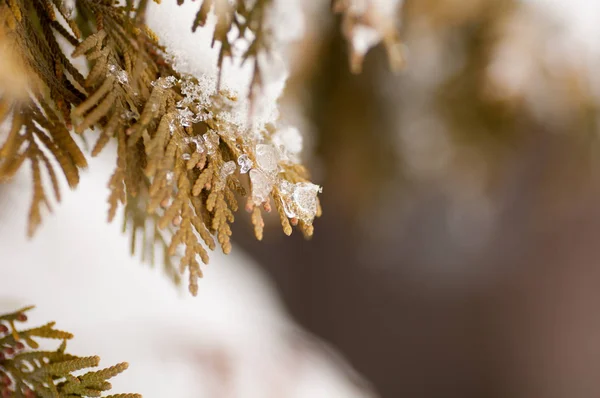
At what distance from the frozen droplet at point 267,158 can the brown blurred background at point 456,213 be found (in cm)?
128

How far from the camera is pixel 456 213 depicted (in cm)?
291

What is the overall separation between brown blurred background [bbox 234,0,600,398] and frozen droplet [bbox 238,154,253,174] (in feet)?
4.32

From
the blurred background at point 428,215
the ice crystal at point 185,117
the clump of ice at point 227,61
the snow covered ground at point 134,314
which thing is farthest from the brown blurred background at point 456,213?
the ice crystal at point 185,117

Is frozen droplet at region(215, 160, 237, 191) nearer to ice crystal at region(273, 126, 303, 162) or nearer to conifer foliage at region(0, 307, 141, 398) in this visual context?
ice crystal at region(273, 126, 303, 162)

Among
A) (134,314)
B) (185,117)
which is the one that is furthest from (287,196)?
(134,314)

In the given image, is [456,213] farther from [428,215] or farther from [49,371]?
[49,371]

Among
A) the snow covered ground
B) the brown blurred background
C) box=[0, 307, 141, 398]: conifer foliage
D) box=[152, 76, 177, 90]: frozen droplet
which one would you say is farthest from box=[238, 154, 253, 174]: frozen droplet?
the brown blurred background

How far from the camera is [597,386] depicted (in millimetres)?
3170

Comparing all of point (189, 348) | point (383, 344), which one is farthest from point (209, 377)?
point (383, 344)

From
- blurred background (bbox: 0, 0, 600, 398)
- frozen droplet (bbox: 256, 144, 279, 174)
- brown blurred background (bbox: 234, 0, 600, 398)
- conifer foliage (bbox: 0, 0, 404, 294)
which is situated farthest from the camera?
brown blurred background (bbox: 234, 0, 600, 398)

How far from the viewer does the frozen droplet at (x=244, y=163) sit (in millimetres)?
571

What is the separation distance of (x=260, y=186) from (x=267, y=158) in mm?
52

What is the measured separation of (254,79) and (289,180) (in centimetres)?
14

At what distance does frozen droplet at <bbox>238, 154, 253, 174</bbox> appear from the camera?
22.5 inches
